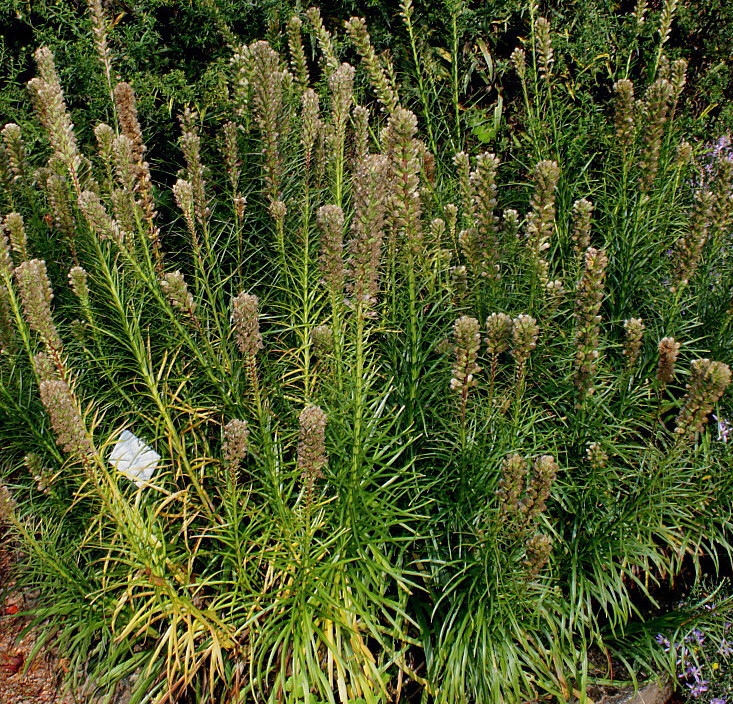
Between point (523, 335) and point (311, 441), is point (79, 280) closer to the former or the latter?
point (311, 441)

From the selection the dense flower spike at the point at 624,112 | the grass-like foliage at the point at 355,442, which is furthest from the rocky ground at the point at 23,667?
the dense flower spike at the point at 624,112

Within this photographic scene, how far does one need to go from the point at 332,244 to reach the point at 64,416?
3.39 feet

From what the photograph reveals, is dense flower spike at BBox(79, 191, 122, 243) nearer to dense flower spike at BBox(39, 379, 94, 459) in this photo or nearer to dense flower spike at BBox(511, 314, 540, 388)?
dense flower spike at BBox(39, 379, 94, 459)

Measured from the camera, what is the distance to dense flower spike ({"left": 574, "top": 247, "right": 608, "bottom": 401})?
271 cm

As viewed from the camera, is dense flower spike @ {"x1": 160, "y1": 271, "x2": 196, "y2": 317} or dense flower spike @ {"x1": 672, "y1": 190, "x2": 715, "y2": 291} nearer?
dense flower spike @ {"x1": 160, "y1": 271, "x2": 196, "y2": 317}

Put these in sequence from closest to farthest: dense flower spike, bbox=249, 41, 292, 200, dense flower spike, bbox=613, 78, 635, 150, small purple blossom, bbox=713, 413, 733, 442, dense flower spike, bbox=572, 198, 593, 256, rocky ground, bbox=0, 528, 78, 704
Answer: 1. rocky ground, bbox=0, 528, 78, 704
2. dense flower spike, bbox=249, 41, 292, 200
3. dense flower spike, bbox=572, 198, 593, 256
4. small purple blossom, bbox=713, 413, 733, 442
5. dense flower spike, bbox=613, 78, 635, 150

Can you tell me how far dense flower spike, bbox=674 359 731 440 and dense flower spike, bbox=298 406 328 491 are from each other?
131cm

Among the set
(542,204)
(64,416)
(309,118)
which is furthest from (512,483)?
(309,118)

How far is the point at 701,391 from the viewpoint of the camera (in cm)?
258

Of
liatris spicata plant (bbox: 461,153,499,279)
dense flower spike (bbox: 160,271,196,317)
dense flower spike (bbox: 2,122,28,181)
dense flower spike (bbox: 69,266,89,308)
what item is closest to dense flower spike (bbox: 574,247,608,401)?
liatris spicata plant (bbox: 461,153,499,279)

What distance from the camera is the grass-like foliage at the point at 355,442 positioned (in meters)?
2.74

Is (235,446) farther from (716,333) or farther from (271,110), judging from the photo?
(716,333)

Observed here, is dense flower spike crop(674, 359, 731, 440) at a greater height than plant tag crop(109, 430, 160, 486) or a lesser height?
greater

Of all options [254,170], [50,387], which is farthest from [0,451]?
[254,170]
